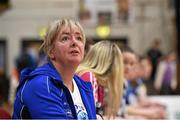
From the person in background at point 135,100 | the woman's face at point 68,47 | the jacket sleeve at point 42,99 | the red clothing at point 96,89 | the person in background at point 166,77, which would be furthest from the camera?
the person in background at point 166,77

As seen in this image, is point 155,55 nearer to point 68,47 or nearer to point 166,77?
point 166,77

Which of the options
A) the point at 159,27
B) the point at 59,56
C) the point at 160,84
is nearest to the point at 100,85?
the point at 59,56

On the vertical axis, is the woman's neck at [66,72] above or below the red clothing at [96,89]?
above

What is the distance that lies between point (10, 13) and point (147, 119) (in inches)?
812

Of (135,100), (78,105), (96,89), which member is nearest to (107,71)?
(96,89)

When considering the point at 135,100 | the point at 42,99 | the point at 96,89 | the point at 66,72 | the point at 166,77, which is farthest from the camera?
the point at 166,77

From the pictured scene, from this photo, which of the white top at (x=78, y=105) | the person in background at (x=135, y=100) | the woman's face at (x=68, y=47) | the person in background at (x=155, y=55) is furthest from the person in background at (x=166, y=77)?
the woman's face at (x=68, y=47)

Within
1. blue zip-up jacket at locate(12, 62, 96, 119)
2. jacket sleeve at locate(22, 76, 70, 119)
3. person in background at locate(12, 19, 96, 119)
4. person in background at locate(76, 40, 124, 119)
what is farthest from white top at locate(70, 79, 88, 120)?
person in background at locate(76, 40, 124, 119)

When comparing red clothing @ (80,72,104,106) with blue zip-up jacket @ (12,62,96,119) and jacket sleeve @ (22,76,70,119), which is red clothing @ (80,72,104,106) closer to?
blue zip-up jacket @ (12,62,96,119)

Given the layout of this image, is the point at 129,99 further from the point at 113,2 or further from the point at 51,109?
the point at 113,2

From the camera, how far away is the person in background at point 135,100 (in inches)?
266

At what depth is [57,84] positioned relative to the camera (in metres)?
3.52

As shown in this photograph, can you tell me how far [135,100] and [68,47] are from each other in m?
5.19

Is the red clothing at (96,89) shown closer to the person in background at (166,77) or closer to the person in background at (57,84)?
the person in background at (57,84)
